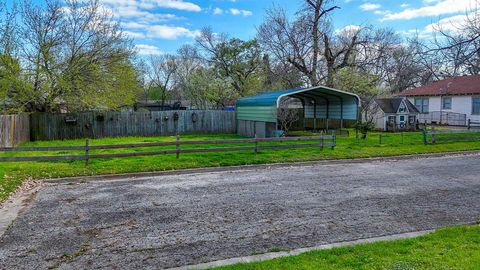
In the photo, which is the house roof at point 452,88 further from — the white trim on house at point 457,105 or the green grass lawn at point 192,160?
the green grass lawn at point 192,160

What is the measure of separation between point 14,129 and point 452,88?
30638 millimetres

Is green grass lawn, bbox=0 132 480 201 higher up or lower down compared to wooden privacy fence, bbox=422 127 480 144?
lower down

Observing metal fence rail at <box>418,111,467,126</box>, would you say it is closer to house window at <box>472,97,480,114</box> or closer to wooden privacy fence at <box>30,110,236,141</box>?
house window at <box>472,97,480,114</box>

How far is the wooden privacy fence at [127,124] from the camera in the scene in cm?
1917

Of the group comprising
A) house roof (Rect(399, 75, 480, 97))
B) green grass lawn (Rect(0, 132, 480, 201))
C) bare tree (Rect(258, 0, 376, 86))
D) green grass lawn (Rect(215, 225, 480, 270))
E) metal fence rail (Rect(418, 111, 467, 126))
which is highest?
bare tree (Rect(258, 0, 376, 86))

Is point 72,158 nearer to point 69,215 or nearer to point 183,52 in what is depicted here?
point 69,215

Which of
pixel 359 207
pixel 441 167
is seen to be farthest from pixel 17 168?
pixel 441 167

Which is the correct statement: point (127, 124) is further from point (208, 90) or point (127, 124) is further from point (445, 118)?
point (445, 118)

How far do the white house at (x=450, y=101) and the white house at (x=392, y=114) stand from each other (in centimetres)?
550

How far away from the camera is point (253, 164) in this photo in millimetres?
11195

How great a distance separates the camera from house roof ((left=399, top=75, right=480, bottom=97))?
28562 millimetres

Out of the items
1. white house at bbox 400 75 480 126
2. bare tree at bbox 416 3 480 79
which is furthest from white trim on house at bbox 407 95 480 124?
bare tree at bbox 416 3 480 79

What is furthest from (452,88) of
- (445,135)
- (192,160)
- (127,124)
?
(192,160)

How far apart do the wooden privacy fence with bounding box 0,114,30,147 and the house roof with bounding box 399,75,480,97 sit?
27662 mm
